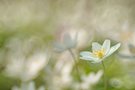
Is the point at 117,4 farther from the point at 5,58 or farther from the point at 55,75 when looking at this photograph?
the point at 55,75

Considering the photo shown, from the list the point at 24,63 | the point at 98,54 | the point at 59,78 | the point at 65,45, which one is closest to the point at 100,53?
the point at 98,54

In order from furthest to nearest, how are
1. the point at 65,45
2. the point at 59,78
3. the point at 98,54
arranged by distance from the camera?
1. the point at 59,78
2. the point at 65,45
3. the point at 98,54

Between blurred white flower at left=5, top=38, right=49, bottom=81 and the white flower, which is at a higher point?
blurred white flower at left=5, top=38, right=49, bottom=81

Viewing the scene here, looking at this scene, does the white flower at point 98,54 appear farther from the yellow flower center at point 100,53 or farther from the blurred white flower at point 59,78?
the blurred white flower at point 59,78

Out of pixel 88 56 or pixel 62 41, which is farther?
pixel 62 41

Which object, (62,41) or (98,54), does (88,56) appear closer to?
(98,54)

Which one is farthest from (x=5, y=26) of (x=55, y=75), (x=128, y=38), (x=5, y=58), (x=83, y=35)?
(x=55, y=75)

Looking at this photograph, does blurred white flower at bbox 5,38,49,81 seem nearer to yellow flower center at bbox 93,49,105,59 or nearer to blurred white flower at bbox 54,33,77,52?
blurred white flower at bbox 54,33,77,52

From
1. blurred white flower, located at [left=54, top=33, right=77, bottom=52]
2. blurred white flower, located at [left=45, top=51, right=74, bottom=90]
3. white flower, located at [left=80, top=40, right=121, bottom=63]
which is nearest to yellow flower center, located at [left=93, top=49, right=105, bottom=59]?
white flower, located at [left=80, top=40, right=121, bottom=63]
